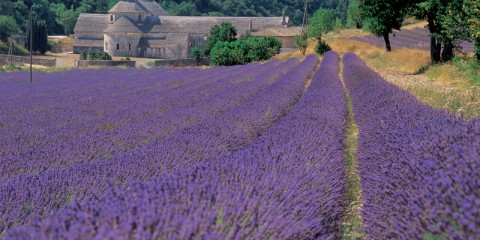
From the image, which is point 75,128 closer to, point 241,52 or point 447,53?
point 447,53

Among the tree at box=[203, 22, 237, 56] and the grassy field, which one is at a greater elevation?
the tree at box=[203, 22, 237, 56]

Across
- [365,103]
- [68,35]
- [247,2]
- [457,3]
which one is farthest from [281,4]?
[365,103]

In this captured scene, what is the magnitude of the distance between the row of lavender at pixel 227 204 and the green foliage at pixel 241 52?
33.3 m

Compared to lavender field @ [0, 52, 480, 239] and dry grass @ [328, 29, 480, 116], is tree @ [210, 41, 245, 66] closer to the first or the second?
dry grass @ [328, 29, 480, 116]

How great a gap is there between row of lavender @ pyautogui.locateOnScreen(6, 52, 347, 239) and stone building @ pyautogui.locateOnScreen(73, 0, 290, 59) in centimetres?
5601

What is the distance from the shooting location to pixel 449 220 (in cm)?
210

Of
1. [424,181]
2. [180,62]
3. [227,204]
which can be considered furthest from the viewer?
[180,62]

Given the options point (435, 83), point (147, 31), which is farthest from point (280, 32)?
point (435, 83)

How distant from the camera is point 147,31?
63094 millimetres

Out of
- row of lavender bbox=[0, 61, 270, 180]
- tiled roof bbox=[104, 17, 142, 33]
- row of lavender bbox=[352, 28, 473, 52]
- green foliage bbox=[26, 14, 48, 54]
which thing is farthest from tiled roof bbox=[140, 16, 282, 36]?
row of lavender bbox=[0, 61, 270, 180]

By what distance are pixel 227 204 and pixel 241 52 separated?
3576cm

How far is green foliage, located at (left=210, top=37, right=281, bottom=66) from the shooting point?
1468 inches

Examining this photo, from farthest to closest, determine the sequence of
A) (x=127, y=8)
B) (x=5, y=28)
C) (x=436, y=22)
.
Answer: (x=127, y=8)
(x=5, y=28)
(x=436, y=22)

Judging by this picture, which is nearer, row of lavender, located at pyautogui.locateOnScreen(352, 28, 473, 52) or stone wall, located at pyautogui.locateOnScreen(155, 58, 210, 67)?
row of lavender, located at pyautogui.locateOnScreen(352, 28, 473, 52)
